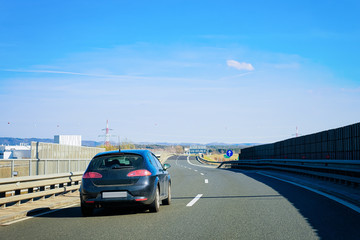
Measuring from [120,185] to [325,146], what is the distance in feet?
46.1

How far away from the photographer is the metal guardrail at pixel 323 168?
12699 millimetres

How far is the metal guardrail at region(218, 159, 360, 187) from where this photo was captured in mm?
12699

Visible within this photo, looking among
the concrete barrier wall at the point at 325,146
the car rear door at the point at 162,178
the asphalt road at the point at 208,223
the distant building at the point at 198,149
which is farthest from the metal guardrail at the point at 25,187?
the distant building at the point at 198,149

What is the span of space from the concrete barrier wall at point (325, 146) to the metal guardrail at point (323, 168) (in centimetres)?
112

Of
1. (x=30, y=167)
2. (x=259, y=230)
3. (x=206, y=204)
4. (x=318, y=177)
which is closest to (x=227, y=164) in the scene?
(x=318, y=177)

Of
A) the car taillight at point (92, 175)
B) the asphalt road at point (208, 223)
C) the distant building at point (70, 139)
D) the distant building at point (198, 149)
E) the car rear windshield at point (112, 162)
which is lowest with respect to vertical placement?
the distant building at point (198, 149)

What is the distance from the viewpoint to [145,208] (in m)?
9.48

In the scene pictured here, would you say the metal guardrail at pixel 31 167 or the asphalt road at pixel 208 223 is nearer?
the asphalt road at pixel 208 223

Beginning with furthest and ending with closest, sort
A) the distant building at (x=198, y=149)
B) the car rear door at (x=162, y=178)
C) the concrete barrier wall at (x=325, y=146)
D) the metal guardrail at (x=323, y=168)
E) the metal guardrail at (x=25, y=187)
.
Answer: the distant building at (x=198, y=149), the concrete barrier wall at (x=325, y=146), the metal guardrail at (x=323, y=168), the car rear door at (x=162, y=178), the metal guardrail at (x=25, y=187)

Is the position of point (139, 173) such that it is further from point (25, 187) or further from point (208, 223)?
point (25, 187)

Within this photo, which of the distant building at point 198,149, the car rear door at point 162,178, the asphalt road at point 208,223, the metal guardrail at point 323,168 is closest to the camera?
the asphalt road at point 208,223

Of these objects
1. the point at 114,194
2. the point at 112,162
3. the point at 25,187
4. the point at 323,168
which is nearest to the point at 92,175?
the point at 114,194

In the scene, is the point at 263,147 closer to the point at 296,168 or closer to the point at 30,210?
the point at 296,168

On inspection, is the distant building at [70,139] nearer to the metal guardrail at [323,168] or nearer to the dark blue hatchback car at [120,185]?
the metal guardrail at [323,168]
